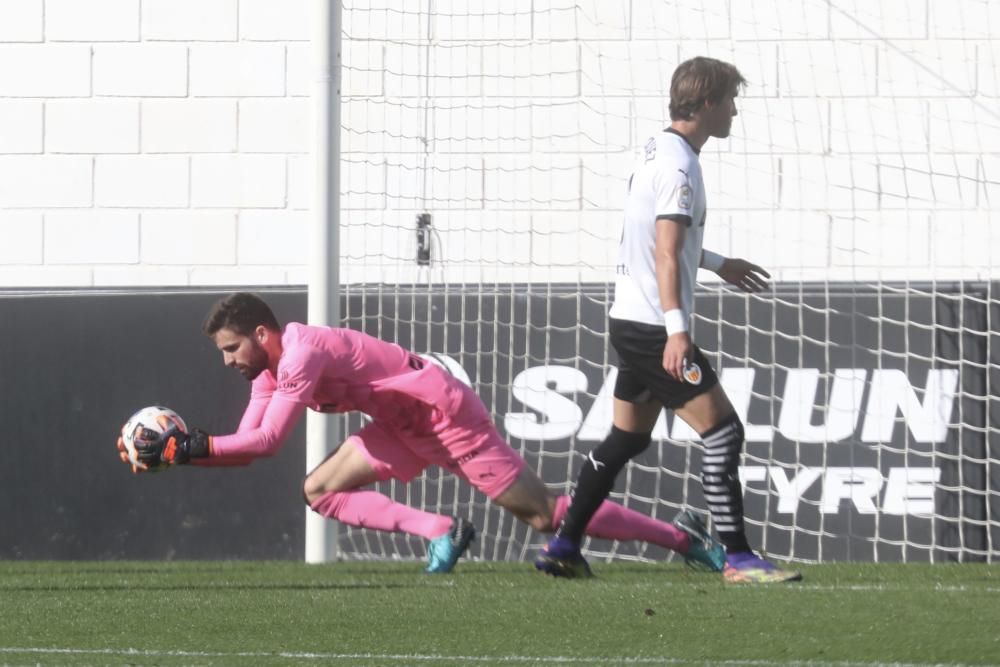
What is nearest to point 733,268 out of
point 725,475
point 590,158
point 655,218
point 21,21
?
point 655,218

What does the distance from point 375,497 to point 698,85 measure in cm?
202

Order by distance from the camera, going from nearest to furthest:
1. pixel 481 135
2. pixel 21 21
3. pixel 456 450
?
pixel 456 450, pixel 481 135, pixel 21 21

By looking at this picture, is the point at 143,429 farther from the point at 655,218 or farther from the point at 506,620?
the point at 655,218

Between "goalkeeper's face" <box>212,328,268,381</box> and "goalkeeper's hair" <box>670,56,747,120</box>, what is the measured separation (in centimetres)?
163

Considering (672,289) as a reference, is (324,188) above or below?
above

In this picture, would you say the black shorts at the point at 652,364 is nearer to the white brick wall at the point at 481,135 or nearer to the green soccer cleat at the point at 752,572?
the green soccer cleat at the point at 752,572

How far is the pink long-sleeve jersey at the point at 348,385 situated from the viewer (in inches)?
222

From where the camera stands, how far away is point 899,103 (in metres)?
8.19

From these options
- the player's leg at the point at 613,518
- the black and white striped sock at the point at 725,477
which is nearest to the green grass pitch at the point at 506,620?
the player's leg at the point at 613,518

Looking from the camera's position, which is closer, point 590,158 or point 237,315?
point 237,315

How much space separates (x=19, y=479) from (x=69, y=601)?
237 cm

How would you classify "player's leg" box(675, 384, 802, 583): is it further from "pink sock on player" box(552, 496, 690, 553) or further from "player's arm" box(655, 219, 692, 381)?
"pink sock on player" box(552, 496, 690, 553)

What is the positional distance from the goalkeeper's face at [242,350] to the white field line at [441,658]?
5.71ft

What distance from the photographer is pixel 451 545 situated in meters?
6.12
